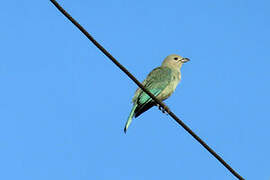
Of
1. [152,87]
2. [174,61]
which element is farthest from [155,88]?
[174,61]

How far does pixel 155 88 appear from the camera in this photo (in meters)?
8.96

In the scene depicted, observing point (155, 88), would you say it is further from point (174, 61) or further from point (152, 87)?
point (174, 61)

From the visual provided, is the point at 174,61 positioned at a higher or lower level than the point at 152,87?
higher

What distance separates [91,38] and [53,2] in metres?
0.48

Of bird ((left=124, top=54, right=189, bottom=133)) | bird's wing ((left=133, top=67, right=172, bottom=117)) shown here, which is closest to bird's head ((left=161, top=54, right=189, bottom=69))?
bird ((left=124, top=54, right=189, bottom=133))

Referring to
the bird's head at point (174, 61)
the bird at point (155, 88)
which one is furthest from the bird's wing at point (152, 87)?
the bird's head at point (174, 61)

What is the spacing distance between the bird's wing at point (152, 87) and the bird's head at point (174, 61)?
75 cm

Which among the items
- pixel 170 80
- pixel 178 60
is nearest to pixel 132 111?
pixel 170 80

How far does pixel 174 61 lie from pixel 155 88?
65.2 inches

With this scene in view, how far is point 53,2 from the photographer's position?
3977 millimetres

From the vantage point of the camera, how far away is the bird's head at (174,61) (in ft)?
33.9

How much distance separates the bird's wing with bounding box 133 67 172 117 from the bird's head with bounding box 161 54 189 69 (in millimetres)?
753

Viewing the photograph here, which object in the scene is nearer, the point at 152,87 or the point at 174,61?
the point at 152,87

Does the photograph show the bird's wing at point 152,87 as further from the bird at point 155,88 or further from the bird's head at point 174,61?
the bird's head at point 174,61
